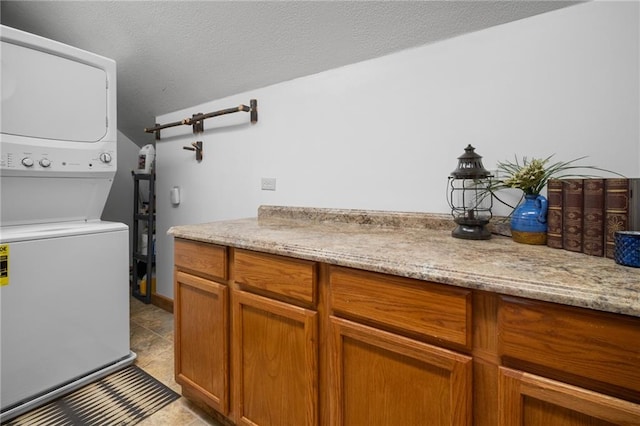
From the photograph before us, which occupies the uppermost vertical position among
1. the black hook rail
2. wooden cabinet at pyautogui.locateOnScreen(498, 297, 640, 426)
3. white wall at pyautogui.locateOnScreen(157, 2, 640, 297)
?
the black hook rail

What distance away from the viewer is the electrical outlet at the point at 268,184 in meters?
1.96

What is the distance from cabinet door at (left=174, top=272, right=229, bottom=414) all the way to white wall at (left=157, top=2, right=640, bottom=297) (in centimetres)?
77

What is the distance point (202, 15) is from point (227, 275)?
57.4 inches

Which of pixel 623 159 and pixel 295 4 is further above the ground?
pixel 295 4

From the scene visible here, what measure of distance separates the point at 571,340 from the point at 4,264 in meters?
2.20

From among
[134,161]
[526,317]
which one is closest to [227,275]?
[526,317]

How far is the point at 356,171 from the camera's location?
63.6 inches

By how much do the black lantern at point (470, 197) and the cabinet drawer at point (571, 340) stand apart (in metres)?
0.48

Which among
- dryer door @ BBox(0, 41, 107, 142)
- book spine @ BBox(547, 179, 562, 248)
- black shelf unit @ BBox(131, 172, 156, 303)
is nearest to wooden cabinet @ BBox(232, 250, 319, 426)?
book spine @ BBox(547, 179, 562, 248)

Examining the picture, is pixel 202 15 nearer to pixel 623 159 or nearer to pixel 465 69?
pixel 465 69

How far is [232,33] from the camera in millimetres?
1685

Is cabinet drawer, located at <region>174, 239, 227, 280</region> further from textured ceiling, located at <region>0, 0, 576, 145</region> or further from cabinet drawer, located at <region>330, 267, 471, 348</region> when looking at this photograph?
textured ceiling, located at <region>0, 0, 576, 145</region>

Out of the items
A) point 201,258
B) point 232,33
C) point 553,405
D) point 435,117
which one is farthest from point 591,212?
point 232,33

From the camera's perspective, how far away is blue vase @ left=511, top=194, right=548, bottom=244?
1020 mm
